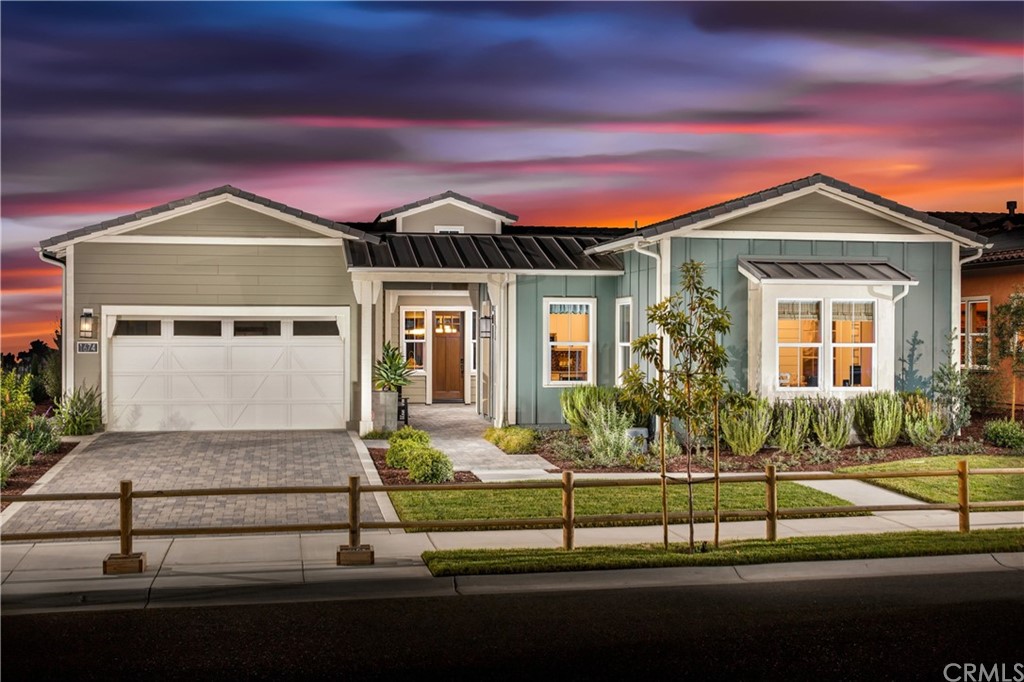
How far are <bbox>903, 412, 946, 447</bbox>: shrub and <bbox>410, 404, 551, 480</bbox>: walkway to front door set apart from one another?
6478mm

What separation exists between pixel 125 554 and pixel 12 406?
9.84m

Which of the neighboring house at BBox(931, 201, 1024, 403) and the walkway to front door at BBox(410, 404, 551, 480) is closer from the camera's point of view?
the walkway to front door at BBox(410, 404, 551, 480)

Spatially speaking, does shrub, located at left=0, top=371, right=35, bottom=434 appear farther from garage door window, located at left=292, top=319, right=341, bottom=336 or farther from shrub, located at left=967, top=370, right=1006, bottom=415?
shrub, located at left=967, top=370, right=1006, bottom=415

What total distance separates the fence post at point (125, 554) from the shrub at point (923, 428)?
13.5 meters

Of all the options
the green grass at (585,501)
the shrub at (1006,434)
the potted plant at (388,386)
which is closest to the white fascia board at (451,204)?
the potted plant at (388,386)

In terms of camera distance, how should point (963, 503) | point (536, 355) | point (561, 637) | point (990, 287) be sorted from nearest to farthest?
1. point (561, 637)
2. point (963, 503)
3. point (536, 355)
4. point (990, 287)

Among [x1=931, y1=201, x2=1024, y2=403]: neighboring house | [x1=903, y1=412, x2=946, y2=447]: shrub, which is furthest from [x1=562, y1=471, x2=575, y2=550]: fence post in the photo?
[x1=931, y1=201, x2=1024, y2=403]: neighboring house

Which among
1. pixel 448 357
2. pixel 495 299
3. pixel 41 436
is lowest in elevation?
pixel 41 436

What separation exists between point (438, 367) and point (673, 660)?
21.7m

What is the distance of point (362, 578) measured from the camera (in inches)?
383

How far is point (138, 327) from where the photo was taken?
69.6 ft

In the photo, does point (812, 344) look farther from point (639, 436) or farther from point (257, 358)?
point (257, 358)

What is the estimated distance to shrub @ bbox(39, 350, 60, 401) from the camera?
2643 cm

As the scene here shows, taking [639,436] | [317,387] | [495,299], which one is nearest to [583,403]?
[639,436]
